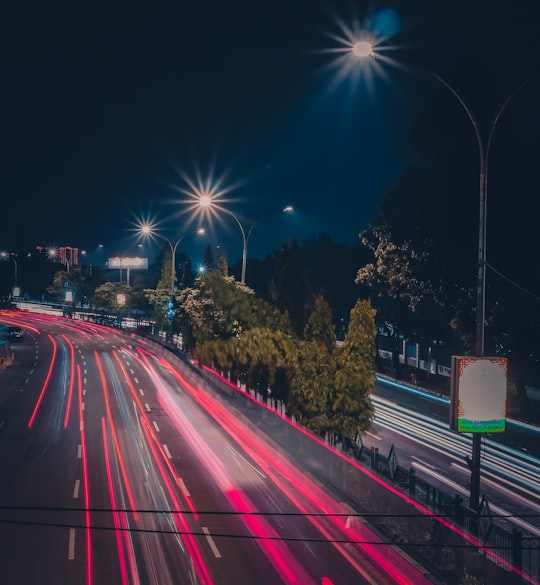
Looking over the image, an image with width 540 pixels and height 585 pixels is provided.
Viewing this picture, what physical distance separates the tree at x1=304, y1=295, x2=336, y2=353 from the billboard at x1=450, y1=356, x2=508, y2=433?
9602 mm

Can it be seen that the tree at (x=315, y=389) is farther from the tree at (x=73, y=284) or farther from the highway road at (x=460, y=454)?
the tree at (x=73, y=284)

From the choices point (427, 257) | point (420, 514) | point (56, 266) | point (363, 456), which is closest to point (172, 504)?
point (363, 456)

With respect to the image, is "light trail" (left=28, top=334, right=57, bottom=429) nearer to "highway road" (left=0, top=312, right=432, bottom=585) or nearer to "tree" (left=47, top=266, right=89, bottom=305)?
"highway road" (left=0, top=312, right=432, bottom=585)

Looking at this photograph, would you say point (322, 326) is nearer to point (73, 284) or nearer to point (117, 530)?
point (117, 530)

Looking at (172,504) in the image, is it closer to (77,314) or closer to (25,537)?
(25,537)

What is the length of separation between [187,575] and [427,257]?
81.0 ft

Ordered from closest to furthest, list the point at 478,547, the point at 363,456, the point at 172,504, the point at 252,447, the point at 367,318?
1. the point at 478,547
2. the point at 172,504
3. the point at 363,456
4. the point at 367,318
5. the point at 252,447

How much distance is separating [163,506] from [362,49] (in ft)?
42.8

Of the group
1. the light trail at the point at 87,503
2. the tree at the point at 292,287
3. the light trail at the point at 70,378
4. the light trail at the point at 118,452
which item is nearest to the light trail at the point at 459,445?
the tree at the point at 292,287

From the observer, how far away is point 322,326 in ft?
76.3

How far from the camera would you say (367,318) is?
21.0 m

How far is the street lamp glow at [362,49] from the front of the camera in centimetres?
1309

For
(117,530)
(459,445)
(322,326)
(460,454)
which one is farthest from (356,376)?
(459,445)

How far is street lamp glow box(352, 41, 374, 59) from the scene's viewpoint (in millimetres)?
13094
